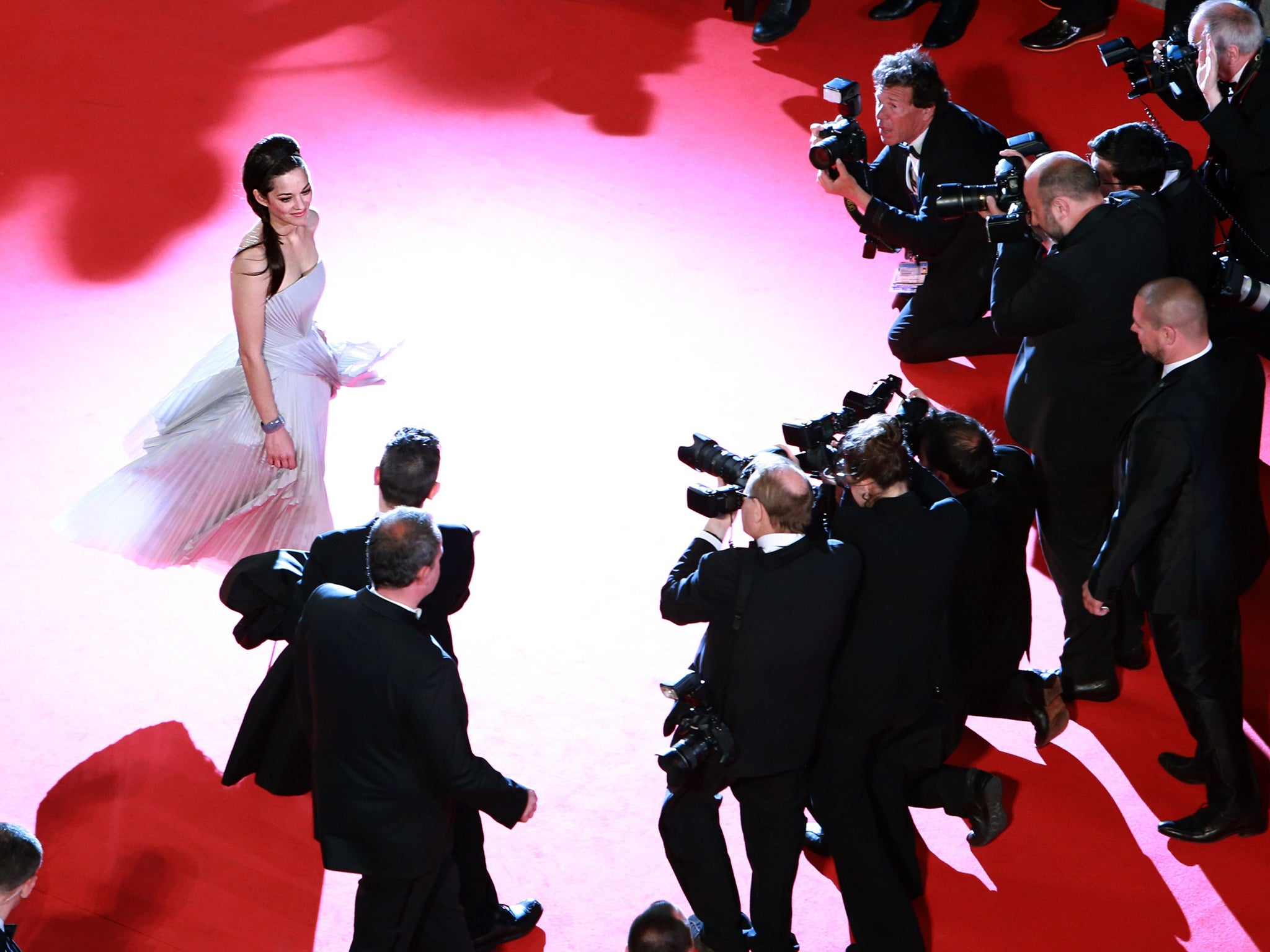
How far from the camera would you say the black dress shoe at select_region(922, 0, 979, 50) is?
6582 mm

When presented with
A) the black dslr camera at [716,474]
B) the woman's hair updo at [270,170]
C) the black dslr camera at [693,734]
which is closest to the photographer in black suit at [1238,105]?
the black dslr camera at [716,474]

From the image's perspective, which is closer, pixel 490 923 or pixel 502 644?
pixel 490 923

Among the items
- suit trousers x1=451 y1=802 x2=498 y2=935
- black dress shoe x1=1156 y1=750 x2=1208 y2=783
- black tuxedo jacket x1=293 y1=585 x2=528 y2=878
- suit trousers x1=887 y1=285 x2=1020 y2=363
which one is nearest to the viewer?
black tuxedo jacket x1=293 y1=585 x2=528 y2=878

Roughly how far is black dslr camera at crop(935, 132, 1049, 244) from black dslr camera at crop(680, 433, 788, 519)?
3.84 ft

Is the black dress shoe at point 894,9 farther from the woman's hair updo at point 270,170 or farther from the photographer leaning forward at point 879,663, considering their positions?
the photographer leaning forward at point 879,663

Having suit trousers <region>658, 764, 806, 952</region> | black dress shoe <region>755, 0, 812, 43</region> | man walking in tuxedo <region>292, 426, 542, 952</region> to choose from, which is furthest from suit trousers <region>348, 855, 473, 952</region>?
black dress shoe <region>755, 0, 812, 43</region>

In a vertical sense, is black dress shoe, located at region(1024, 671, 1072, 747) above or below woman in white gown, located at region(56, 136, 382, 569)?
below

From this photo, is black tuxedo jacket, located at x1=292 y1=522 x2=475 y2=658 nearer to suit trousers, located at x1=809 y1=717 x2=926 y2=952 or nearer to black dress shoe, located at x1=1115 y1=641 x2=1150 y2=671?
suit trousers, located at x1=809 y1=717 x2=926 y2=952

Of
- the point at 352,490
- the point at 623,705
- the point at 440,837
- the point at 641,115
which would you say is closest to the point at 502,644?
the point at 623,705

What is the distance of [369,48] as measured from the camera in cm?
678

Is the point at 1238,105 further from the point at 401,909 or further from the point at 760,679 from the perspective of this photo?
the point at 401,909

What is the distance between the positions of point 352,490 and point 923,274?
2.32 m

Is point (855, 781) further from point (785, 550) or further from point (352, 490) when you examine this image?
point (352, 490)

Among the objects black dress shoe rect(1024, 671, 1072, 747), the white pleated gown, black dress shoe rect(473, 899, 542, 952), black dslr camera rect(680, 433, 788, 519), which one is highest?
black dslr camera rect(680, 433, 788, 519)
